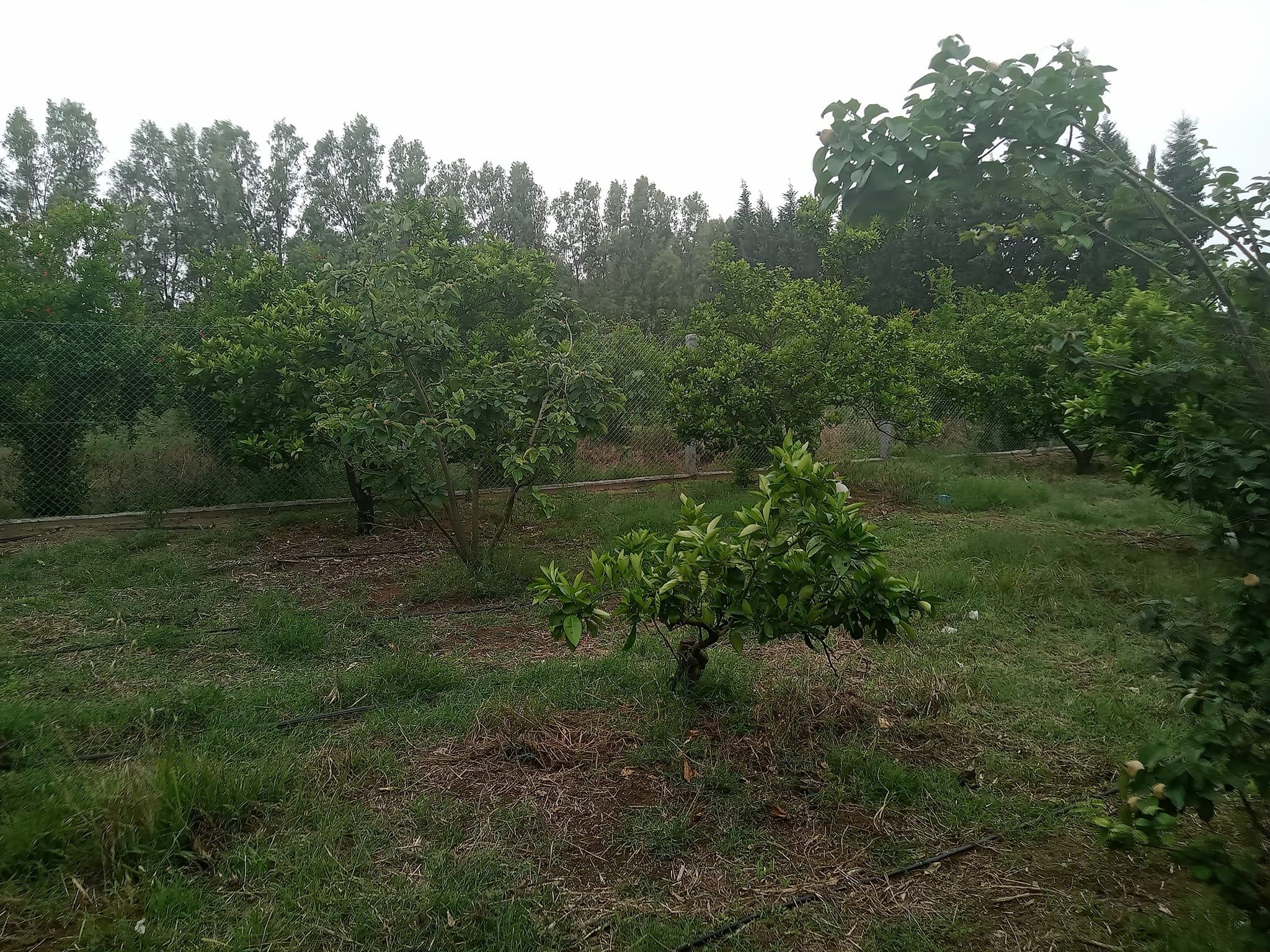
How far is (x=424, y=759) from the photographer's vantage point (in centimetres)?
273

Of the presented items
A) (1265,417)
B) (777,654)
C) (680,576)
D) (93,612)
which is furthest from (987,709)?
(93,612)

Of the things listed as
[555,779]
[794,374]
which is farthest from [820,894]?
[794,374]

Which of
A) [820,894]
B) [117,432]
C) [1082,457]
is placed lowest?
[820,894]

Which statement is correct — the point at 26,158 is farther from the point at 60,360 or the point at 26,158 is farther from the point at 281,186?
the point at 60,360

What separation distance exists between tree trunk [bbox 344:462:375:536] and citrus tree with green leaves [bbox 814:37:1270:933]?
5.62 metres

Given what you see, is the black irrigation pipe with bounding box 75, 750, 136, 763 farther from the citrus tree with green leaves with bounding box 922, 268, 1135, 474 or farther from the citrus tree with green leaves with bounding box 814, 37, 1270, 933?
the citrus tree with green leaves with bounding box 922, 268, 1135, 474

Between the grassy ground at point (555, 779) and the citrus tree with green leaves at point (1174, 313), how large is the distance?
9.6 inches

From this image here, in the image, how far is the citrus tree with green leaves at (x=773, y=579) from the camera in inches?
101

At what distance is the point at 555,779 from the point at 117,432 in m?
6.06

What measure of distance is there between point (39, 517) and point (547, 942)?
6707 millimetres

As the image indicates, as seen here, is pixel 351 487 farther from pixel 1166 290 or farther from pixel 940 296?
pixel 940 296

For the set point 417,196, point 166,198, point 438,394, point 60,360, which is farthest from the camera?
point 166,198

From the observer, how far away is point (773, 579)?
2662 mm

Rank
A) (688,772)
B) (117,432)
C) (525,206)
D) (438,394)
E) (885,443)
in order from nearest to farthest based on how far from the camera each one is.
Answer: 1. (688,772)
2. (438,394)
3. (117,432)
4. (885,443)
5. (525,206)
